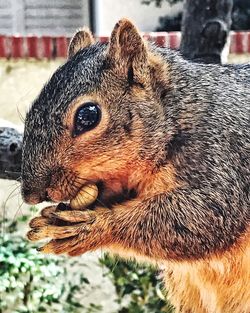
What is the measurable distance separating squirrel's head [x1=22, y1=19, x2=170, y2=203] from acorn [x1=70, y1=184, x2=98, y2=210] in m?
0.01

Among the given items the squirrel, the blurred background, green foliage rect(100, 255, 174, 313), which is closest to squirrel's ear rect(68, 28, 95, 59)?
the squirrel

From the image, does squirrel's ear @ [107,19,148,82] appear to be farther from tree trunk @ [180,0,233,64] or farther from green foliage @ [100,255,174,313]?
green foliage @ [100,255,174,313]

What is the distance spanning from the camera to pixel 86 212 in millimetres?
1234

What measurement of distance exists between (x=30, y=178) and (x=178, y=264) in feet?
0.80

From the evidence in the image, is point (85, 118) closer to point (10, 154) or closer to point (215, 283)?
point (215, 283)

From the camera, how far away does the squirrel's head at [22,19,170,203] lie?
3.83 feet

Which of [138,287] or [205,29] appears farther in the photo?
[138,287]

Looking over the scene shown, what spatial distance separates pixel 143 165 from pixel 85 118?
113 millimetres

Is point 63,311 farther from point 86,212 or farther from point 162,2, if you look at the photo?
point 162,2

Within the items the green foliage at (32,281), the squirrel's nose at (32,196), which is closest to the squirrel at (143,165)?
the squirrel's nose at (32,196)

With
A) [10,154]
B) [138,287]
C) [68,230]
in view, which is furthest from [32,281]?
[68,230]

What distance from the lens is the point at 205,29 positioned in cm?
200

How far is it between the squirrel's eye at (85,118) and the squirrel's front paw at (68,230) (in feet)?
0.36

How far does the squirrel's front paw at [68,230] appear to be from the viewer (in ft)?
4.02
